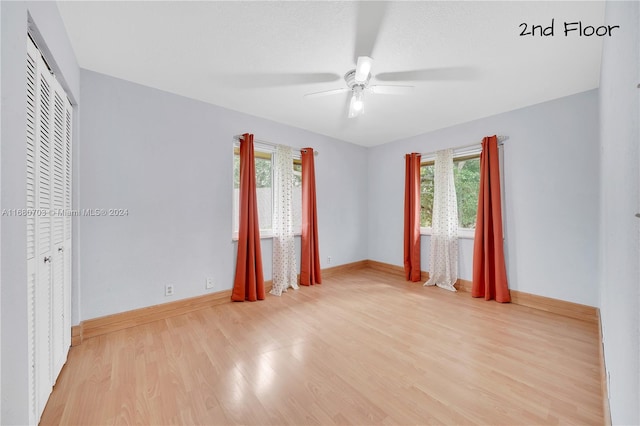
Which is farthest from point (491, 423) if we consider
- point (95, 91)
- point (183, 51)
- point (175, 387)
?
point (95, 91)

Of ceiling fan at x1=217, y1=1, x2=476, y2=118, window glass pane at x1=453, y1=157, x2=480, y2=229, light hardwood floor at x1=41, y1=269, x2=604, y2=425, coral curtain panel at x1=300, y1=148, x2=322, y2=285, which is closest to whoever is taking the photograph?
light hardwood floor at x1=41, y1=269, x2=604, y2=425

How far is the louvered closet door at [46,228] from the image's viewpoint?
1209mm

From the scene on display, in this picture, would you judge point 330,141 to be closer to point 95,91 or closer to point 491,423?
point 95,91

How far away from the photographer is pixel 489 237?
124 inches

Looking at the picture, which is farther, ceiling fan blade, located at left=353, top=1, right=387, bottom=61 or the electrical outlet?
the electrical outlet

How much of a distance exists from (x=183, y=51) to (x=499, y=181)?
360 centimetres

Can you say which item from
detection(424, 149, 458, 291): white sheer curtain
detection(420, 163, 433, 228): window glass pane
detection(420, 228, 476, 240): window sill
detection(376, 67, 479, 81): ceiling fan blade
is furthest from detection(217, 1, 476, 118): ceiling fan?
detection(420, 228, 476, 240): window sill

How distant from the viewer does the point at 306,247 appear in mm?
3768

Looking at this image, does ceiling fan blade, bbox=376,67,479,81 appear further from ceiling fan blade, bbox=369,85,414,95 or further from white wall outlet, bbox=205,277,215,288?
white wall outlet, bbox=205,277,215,288

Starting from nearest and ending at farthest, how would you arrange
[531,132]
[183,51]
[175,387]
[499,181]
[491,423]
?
[491,423] < [175,387] < [183,51] < [531,132] < [499,181]

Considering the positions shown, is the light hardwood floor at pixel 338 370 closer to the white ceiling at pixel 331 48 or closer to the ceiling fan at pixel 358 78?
the ceiling fan at pixel 358 78

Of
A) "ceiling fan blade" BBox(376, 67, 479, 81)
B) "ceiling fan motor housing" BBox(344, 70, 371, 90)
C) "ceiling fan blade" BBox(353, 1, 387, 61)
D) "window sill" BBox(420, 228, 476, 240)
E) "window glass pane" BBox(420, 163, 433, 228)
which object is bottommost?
"window sill" BBox(420, 228, 476, 240)

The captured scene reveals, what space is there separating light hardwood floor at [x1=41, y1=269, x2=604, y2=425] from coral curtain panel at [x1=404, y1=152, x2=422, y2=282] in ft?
4.20

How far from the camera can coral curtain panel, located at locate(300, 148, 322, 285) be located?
12.4 feet
